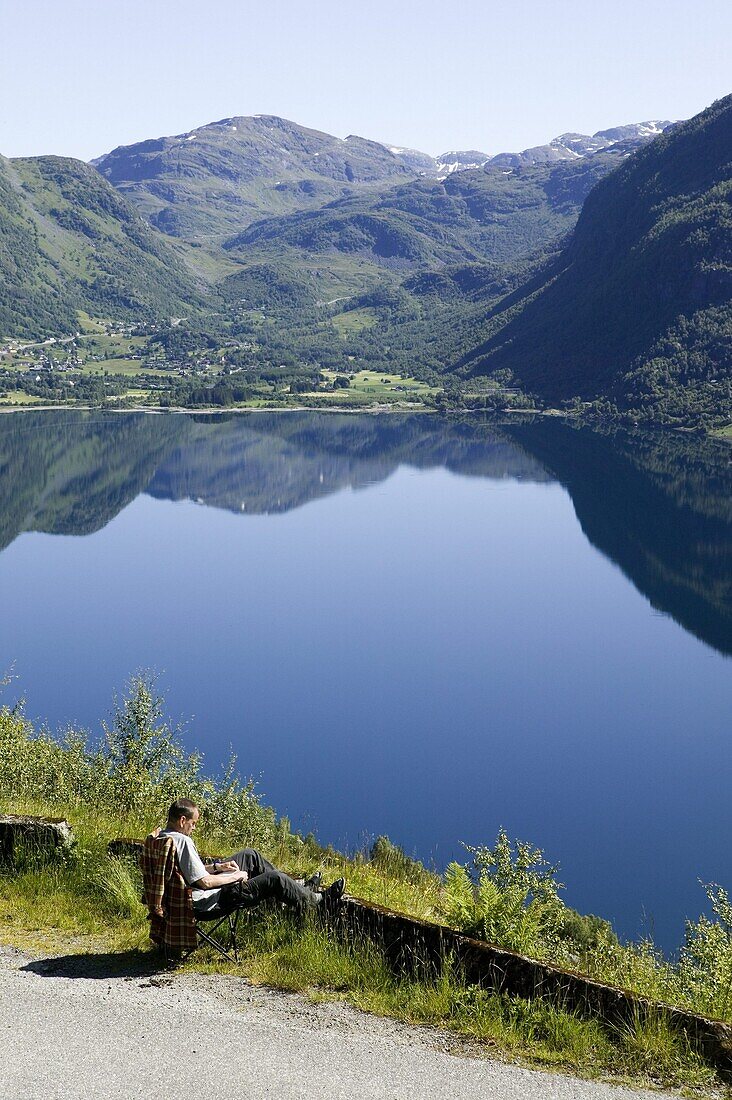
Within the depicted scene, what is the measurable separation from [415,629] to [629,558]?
35.2m

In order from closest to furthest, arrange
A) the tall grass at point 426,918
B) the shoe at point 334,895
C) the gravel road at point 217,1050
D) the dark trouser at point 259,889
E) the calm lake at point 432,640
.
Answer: the gravel road at point 217,1050
the tall grass at point 426,918
the dark trouser at point 259,889
the shoe at point 334,895
the calm lake at point 432,640

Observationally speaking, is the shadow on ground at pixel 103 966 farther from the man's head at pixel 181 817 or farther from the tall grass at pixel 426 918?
the man's head at pixel 181 817

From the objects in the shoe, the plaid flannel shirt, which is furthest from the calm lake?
the plaid flannel shirt

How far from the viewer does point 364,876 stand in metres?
14.3

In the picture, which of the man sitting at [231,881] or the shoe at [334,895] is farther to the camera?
the shoe at [334,895]

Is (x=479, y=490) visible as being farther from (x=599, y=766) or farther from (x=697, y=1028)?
(x=697, y=1028)

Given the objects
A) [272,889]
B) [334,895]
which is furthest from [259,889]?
[334,895]

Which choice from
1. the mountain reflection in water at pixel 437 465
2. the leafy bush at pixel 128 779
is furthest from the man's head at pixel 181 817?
the mountain reflection in water at pixel 437 465

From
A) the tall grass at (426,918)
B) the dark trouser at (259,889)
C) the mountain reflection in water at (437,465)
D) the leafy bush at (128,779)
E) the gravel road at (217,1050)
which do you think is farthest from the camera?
the mountain reflection in water at (437,465)

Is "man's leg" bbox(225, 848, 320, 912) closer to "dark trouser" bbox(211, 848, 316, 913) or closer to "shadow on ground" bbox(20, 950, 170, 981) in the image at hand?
"dark trouser" bbox(211, 848, 316, 913)

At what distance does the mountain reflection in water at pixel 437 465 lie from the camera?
334 feet

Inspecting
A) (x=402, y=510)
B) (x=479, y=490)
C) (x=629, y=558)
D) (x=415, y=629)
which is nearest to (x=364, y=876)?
(x=415, y=629)

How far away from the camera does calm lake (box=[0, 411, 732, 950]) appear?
162 ft

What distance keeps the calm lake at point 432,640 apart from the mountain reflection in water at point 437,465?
626 millimetres
